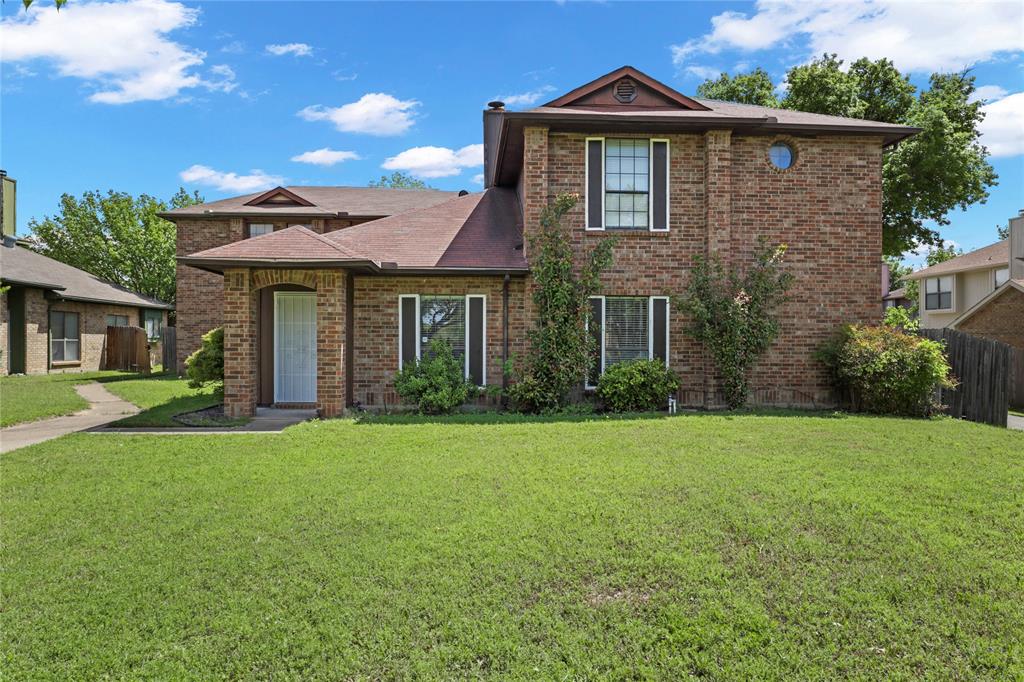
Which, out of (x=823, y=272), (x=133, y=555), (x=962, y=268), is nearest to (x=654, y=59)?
(x=823, y=272)

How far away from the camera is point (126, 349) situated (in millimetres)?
24594

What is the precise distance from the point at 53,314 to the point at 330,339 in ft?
58.3

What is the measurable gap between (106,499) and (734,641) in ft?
18.7

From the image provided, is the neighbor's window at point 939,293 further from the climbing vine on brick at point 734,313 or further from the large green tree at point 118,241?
the large green tree at point 118,241

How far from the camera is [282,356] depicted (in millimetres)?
12070

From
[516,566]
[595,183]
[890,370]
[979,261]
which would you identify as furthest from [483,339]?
[979,261]

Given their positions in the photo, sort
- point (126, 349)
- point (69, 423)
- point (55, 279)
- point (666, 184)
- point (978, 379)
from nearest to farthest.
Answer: point (69, 423) → point (978, 379) → point (666, 184) → point (55, 279) → point (126, 349)

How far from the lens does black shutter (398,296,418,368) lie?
38.7 feet

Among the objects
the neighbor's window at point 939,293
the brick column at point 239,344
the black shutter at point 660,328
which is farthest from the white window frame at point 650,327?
the neighbor's window at point 939,293

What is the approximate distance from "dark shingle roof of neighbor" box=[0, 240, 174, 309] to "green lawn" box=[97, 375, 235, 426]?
17.5 ft

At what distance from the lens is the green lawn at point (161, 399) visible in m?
10.2

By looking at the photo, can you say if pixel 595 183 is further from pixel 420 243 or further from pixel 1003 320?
pixel 1003 320

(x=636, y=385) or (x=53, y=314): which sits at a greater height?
(x=53, y=314)

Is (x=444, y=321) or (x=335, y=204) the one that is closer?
(x=444, y=321)
